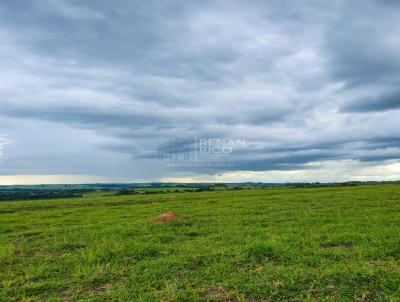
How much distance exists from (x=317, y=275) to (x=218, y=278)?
2.05m

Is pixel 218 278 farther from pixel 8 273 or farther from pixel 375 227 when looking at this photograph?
pixel 375 227

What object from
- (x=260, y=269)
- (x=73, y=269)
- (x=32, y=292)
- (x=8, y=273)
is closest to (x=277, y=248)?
(x=260, y=269)

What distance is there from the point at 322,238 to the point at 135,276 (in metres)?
6.19

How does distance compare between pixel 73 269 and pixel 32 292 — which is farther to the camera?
pixel 73 269

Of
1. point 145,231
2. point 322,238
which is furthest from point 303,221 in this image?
point 145,231

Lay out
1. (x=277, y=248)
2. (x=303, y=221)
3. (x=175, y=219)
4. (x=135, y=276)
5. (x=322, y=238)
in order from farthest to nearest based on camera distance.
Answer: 1. (x=175, y=219)
2. (x=303, y=221)
3. (x=322, y=238)
4. (x=277, y=248)
5. (x=135, y=276)

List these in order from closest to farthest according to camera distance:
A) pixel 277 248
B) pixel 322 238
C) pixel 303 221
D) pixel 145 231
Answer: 1. pixel 277 248
2. pixel 322 238
3. pixel 145 231
4. pixel 303 221

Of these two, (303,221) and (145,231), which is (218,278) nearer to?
(145,231)

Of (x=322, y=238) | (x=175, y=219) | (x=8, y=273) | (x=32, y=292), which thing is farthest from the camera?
(x=175, y=219)

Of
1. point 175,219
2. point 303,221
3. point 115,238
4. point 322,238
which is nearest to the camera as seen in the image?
point 322,238

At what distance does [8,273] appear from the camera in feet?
24.7

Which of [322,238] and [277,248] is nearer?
[277,248]

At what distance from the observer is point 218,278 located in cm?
669

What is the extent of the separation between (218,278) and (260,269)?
1069mm
